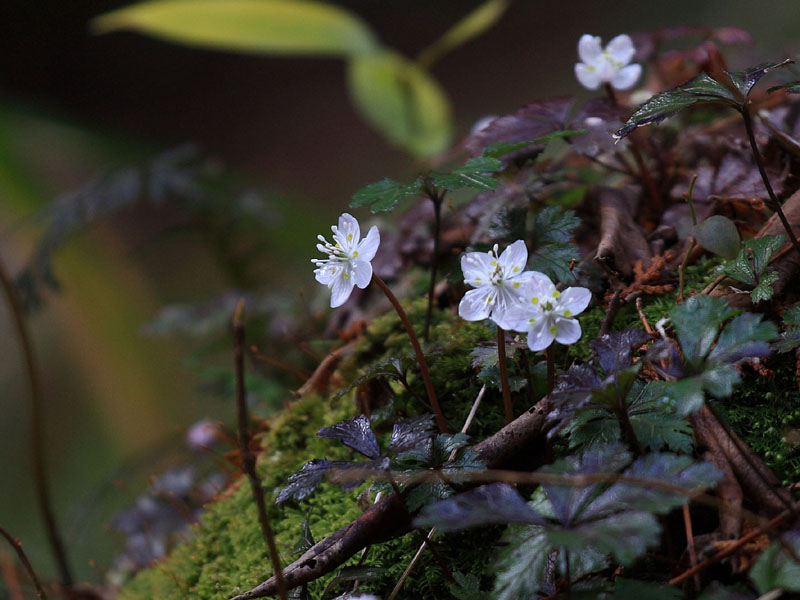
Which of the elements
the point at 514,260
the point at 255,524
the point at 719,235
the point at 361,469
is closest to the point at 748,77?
the point at 719,235

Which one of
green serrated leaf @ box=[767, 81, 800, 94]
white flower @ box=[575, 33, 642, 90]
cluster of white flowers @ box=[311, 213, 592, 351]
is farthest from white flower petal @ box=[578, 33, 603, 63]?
cluster of white flowers @ box=[311, 213, 592, 351]

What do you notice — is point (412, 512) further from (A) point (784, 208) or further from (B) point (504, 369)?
(A) point (784, 208)

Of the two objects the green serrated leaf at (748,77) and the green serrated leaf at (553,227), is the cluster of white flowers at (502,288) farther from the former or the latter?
the green serrated leaf at (748,77)

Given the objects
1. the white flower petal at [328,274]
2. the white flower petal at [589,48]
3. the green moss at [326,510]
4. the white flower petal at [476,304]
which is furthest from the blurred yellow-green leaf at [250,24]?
the white flower petal at [476,304]

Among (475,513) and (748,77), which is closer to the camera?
(475,513)

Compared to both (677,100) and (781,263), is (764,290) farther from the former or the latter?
(677,100)

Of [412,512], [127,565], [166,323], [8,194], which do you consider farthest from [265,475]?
[8,194]
